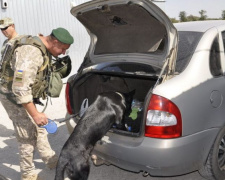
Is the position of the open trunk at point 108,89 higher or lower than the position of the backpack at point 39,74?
lower

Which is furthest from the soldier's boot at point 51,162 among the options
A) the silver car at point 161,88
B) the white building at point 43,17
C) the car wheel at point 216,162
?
the white building at point 43,17

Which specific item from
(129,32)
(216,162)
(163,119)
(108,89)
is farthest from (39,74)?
(216,162)

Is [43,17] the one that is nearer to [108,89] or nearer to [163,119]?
[108,89]

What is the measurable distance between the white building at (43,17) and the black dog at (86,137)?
609cm

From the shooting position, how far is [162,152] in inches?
95.8

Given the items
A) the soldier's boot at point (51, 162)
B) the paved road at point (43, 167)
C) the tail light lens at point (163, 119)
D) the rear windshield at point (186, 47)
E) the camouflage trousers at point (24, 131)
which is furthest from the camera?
the soldier's boot at point (51, 162)

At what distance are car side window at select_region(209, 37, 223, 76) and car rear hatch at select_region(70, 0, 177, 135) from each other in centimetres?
39

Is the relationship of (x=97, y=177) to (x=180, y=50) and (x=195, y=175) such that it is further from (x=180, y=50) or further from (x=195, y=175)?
(x=180, y=50)

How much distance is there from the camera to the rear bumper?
2.45 m

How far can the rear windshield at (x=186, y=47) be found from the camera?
271cm

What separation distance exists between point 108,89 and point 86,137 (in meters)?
1.09

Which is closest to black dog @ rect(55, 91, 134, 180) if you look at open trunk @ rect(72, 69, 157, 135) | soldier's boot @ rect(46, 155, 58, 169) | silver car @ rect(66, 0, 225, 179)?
silver car @ rect(66, 0, 225, 179)

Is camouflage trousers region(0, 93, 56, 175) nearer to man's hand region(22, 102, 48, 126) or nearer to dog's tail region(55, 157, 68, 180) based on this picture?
man's hand region(22, 102, 48, 126)

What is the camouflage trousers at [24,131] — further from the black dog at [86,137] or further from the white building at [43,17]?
the white building at [43,17]
